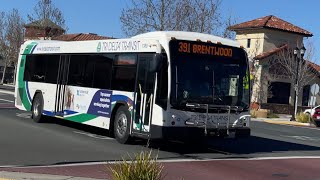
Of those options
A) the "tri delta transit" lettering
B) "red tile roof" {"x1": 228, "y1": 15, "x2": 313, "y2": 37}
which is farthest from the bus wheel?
"red tile roof" {"x1": 228, "y1": 15, "x2": 313, "y2": 37}

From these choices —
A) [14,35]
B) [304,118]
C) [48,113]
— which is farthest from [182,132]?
[14,35]

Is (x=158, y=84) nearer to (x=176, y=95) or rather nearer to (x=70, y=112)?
(x=176, y=95)

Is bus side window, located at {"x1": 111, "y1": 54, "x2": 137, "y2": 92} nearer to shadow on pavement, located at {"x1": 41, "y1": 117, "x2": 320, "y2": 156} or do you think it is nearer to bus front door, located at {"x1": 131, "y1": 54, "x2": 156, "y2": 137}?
bus front door, located at {"x1": 131, "y1": 54, "x2": 156, "y2": 137}

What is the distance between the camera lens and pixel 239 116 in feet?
44.4

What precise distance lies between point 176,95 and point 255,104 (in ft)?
113

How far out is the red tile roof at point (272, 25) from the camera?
53200 millimetres

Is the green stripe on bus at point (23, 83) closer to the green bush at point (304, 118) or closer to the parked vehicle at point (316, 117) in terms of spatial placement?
the parked vehicle at point (316, 117)

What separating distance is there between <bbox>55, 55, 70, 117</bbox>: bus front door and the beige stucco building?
3218 cm

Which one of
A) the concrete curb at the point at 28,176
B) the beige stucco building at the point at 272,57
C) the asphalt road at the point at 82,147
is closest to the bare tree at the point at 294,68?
the beige stucco building at the point at 272,57

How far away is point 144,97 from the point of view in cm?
1310

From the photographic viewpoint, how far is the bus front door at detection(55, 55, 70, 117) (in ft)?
56.9

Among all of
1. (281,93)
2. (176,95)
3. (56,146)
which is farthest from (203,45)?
(281,93)

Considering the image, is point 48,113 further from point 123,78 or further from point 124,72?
point 124,72

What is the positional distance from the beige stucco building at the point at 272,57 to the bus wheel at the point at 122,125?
114 feet
